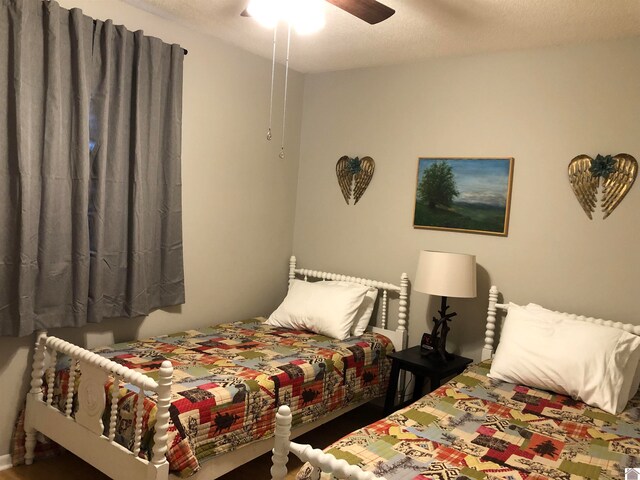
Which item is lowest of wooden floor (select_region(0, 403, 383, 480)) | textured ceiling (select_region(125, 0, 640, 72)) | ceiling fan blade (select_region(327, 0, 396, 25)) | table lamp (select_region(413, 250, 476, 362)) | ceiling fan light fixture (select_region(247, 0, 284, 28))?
wooden floor (select_region(0, 403, 383, 480))

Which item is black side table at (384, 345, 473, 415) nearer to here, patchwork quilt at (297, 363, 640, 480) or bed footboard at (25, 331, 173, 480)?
patchwork quilt at (297, 363, 640, 480)

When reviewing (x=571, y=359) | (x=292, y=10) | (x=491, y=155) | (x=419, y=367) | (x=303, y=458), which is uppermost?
(x=292, y=10)

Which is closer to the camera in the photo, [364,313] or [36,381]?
[36,381]

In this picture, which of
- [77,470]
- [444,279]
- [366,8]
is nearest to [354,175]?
[444,279]

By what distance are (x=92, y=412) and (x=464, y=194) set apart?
2381 mm

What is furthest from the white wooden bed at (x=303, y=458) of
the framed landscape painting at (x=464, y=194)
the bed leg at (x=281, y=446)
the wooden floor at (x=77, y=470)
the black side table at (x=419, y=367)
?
the framed landscape painting at (x=464, y=194)

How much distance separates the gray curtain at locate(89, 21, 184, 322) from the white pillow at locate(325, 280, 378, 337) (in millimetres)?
1173

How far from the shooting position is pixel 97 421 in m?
2.21

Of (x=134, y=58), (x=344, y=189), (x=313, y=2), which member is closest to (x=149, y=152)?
(x=134, y=58)

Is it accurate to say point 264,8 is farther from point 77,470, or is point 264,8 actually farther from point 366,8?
point 77,470

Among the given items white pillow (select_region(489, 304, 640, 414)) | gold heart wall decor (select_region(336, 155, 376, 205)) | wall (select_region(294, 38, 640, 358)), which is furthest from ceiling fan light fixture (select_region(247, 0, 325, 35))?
white pillow (select_region(489, 304, 640, 414))

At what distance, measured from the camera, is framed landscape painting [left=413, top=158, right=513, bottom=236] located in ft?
10.4

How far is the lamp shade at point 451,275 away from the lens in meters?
3.00

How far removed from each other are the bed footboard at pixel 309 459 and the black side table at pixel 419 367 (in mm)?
1463
